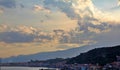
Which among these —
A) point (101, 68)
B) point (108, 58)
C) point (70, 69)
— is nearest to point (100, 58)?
point (108, 58)

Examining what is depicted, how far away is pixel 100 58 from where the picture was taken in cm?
A: 15312

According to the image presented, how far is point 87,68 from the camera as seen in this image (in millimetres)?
138625

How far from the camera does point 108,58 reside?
151375mm

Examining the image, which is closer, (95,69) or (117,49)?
(95,69)

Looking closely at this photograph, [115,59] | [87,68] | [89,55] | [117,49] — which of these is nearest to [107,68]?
[87,68]

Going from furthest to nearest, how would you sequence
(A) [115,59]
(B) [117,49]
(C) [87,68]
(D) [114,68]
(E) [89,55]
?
(E) [89,55], (B) [117,49], (A) [115,59], (C) [87,68], (D) [114,68]

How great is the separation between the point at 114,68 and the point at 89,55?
204 feet

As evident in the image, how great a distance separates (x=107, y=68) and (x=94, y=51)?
2595 inches

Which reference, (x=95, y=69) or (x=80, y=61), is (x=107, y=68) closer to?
(x=95, y=69)

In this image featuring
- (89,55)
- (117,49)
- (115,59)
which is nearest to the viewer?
(115,59)

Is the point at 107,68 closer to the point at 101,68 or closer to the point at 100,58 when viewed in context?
the point at 101,68

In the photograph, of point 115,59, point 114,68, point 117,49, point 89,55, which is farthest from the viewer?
point 89,55

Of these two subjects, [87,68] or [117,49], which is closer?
[87,68]

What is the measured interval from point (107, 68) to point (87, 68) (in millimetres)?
15197
